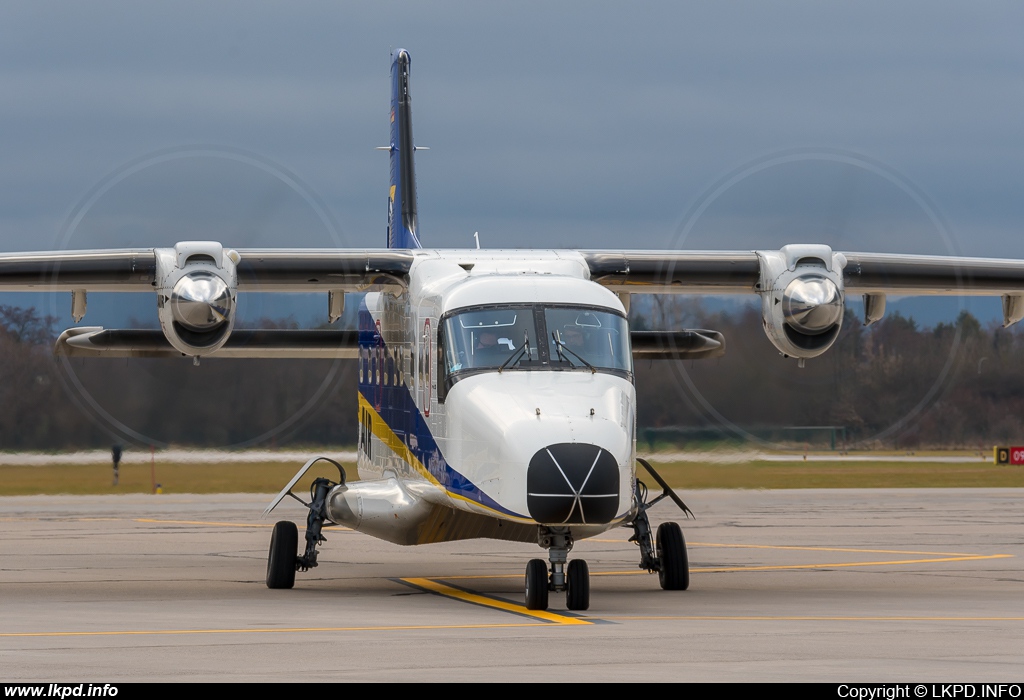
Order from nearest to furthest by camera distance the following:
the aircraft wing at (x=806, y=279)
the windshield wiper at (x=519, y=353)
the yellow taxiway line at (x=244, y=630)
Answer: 1. the yellow taxiway line at (x=244, y=630)
2. the windshield wiper at (x=519, y=353)
3. the aircraft wing at (x=806, y=279)

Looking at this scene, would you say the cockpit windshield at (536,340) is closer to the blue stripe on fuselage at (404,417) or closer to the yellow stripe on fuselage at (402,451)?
the blue stripe on fuselage at (404,417)

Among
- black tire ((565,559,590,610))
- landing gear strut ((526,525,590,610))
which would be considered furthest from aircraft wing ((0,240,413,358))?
black tire ((565,559,590,610))

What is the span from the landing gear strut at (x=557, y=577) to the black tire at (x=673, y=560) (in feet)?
10.8

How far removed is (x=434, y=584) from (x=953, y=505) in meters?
18.7

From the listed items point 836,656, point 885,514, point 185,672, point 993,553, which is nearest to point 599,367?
point 836,656

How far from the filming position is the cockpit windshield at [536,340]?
12.8 metres

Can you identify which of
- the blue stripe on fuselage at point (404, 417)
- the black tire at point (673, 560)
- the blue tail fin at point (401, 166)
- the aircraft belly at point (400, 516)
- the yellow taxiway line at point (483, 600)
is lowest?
the yellow taxiway line at point (483, 600)

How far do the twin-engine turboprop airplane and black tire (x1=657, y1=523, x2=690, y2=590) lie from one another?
0.7 inches

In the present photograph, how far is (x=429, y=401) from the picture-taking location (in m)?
14.1

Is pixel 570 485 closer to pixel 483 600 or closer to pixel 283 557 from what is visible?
pixel 483 600

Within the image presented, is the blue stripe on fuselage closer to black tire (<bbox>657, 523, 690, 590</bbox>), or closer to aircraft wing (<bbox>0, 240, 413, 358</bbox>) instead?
aircraft wing (<bbox>0, 240, 413, 358</bbox>)

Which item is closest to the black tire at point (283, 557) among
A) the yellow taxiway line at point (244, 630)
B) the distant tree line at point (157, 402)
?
the yellow taxiway line at point (244, 630)

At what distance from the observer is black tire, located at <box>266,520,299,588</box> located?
15.4m

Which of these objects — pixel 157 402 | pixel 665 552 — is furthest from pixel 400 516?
pixel 157 402
